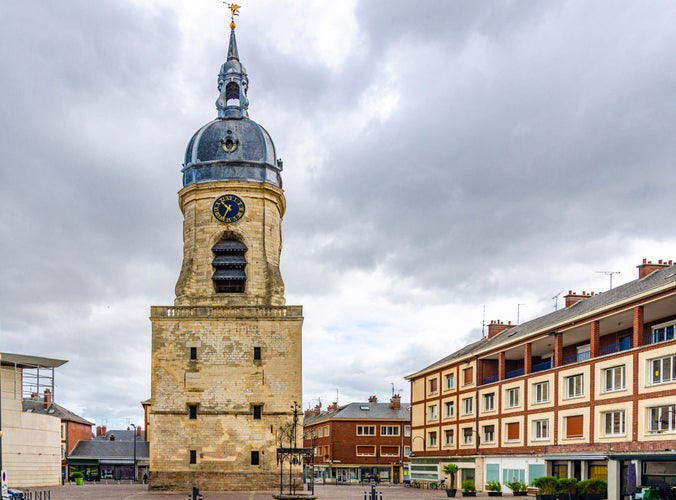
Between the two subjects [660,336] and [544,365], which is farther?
[544,365]

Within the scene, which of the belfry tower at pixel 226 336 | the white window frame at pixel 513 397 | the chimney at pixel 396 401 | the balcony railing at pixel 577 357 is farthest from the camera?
the chimney at pixel 396 401

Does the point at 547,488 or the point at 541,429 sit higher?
the point at 541,429

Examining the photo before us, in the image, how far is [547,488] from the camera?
32.3 m

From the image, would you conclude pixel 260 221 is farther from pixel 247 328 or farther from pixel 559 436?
pixel 559 436

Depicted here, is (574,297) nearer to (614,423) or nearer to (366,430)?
(614,423)

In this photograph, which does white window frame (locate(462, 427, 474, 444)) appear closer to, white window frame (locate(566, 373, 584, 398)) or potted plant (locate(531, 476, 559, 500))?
white window frame (locate(566, 373, 584, 398))

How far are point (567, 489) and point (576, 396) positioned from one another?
725 centimetres

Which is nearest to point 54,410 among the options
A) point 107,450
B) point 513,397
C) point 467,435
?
point 107,450

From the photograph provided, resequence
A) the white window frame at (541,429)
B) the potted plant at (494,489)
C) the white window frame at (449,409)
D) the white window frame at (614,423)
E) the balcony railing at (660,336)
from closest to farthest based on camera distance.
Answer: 1. the balcony railing at (660,336)
2. the white window frame at (614,423)
3. the white window frame at (541,429)
4. the potted plant at (494,489)
5. the white window frame at (449,409)

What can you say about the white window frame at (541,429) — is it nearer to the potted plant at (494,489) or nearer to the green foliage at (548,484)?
the potted plant at (494,489)

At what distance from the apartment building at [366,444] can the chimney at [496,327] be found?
28598mm

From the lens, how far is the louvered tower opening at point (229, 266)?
5031 cm

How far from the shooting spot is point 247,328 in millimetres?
47594

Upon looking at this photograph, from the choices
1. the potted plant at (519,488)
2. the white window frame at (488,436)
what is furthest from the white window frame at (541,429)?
the white window frame at (488,436)
